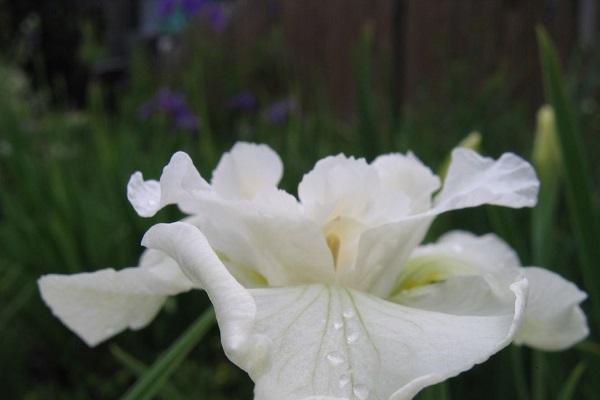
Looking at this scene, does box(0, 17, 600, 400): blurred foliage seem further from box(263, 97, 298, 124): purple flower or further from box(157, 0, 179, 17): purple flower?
box(157, 0, 179, 17): purple flower

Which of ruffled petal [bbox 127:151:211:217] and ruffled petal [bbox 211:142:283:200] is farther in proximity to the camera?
ruffled petal [bbox 211:142:283:200]

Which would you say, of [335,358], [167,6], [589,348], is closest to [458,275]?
[335,358]

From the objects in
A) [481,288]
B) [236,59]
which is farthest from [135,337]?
[236,59]

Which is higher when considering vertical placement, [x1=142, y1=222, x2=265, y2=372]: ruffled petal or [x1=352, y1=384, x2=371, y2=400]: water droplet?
[x1=142, y1=222, x2=265, y2=372]: ruffled petal

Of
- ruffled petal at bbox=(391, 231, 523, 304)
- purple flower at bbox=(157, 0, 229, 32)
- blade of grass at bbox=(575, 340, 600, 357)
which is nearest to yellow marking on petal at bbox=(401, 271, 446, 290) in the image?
ruffled petal at bbox=(391, 231, 523, 304)

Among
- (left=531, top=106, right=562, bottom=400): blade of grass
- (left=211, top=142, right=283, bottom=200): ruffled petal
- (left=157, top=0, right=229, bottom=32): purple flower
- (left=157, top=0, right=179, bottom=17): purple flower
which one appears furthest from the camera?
(left=157, top=0, right=179, bottom=17): purple flower

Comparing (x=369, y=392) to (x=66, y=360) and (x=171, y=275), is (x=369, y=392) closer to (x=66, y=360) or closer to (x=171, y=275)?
(x=171, y=275)

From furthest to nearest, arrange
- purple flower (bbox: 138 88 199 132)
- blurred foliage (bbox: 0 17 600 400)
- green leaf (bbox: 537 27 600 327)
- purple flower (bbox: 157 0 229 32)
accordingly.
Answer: purple flower (bbox: 157 0 229 32) < purple flower (bbox: 138 88 199 132) < blurred foliage (bbox: 0 17 600 400) < green leaf (bbox: 537 27 600 327)

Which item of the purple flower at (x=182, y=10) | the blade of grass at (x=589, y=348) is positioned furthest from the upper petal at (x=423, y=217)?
the purple flower at (x=182, y=10)

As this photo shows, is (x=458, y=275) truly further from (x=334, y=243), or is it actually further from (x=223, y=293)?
(x=223, y=293)

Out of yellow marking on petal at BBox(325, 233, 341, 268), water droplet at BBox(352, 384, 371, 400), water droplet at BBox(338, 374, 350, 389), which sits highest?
water droplet at BBox(338, 374, 350, 389)
